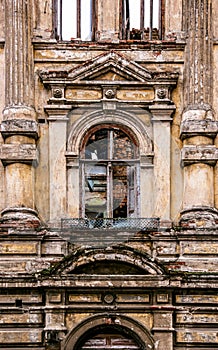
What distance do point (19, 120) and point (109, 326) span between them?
13.5 ft

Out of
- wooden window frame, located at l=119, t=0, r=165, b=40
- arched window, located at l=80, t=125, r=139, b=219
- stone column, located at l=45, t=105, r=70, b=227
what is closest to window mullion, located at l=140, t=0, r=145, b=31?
wooden window frame, located at l=119, t=0, r=165, b=40

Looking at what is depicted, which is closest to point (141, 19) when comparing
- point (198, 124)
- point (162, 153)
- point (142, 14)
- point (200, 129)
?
point (142, 14)

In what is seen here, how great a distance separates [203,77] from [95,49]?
215cm

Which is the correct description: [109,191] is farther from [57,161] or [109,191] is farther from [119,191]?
[57,161]

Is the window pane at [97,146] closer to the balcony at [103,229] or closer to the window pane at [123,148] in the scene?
the window pane at [123,148]

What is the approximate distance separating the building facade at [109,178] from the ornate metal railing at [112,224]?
24mm

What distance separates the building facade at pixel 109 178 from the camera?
16.3 meters

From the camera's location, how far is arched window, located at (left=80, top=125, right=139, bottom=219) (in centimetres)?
1758

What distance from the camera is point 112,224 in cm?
1734

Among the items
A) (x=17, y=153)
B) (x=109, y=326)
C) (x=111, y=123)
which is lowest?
(x=109, y=326)

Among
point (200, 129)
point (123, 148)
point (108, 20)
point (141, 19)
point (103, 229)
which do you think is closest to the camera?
point (103, 229)

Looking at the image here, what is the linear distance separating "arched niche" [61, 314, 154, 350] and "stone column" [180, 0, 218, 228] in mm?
2094

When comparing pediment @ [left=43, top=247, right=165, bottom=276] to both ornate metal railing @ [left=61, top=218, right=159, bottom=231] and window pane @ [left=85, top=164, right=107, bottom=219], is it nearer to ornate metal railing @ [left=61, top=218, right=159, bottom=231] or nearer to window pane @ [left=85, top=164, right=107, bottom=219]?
A: ornate metal railing @ [left=61, top=218, right=159, bottom=231]

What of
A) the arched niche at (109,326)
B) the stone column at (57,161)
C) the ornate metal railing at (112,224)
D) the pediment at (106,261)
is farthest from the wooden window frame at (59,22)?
the arched niche at (109,326)
